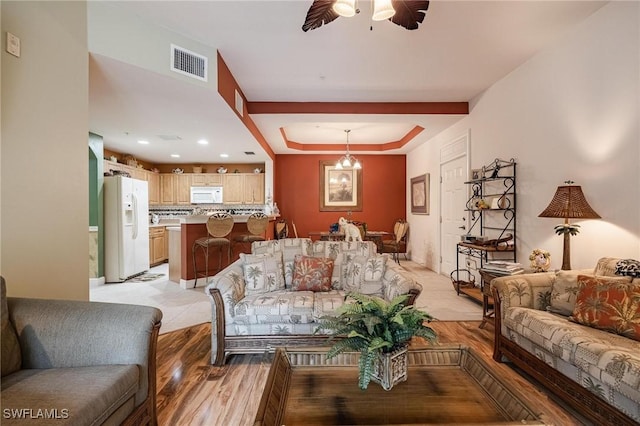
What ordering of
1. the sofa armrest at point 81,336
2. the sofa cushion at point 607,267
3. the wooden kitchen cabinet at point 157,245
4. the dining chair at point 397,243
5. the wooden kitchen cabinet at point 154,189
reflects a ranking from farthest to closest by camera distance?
the wooden kitchen cabinet at point 154,189, the wooden kitchen cabinet at point 157,245, the dining chair at point 397,243, the sofa cushion at point 607,267, the sofa armrest at point 81,336

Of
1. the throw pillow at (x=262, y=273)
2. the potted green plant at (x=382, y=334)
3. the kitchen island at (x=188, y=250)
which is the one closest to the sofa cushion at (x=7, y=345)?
the potted green plant at (x=382, y=334)

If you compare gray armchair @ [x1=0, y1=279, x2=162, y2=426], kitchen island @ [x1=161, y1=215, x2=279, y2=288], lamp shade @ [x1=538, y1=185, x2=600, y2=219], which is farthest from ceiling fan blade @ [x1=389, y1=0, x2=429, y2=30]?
kitchen island @ [x1=161, y1=215, x2=279, y2=288]

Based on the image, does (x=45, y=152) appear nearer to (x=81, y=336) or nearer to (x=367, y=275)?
(x=81, y=336)

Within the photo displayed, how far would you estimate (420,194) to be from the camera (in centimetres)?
664

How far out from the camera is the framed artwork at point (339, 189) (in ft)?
25.1

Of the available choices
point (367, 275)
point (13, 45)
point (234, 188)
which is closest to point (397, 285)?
point (367, 275)

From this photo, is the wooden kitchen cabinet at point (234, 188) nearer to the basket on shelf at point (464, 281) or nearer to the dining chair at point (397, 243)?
the dining chair at point (397, 243)

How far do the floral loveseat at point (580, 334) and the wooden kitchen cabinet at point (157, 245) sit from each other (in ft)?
20.8

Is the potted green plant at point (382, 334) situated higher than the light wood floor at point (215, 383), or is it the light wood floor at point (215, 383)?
the potted green plant at point (382, 334)

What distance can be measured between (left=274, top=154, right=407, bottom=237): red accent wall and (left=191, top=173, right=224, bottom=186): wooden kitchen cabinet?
1.56 meters

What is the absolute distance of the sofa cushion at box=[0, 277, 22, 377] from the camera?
1.32 m

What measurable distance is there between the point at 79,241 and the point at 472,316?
12.5 feet

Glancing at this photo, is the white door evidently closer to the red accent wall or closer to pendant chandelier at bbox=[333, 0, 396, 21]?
the red accent wall

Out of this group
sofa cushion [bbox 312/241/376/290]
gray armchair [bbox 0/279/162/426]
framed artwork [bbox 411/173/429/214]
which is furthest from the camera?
framed artwork [bbox 411/173/429/214]
